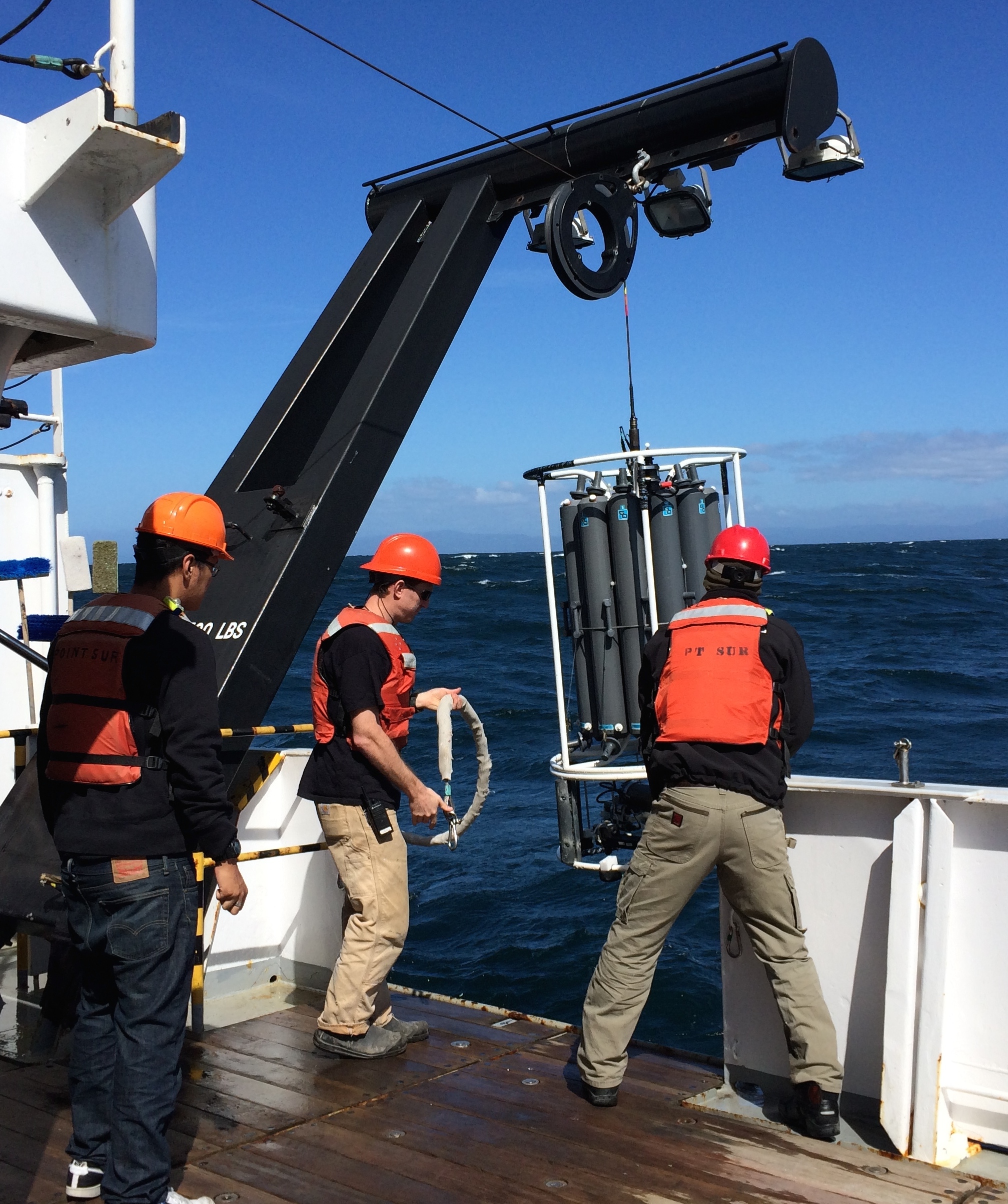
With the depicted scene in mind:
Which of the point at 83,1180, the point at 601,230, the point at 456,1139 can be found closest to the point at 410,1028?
the point at 456,1139

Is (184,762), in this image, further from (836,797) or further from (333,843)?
(836,797)

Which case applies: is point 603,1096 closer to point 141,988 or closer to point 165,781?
point 141,988

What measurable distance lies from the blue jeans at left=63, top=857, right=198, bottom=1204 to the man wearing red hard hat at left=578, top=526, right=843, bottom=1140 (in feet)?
4.81

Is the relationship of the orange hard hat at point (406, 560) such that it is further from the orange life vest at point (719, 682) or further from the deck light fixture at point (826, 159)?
the deck light fixture at point (826, 159)

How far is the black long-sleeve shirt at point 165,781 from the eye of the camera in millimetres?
2844

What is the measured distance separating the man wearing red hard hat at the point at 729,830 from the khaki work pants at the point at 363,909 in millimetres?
796

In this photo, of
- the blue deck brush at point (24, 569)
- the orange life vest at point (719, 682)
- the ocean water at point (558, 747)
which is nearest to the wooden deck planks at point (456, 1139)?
the orange life vest at point (719, 682)

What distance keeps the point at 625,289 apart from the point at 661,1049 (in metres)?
3.37

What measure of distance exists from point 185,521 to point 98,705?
1.72 ft

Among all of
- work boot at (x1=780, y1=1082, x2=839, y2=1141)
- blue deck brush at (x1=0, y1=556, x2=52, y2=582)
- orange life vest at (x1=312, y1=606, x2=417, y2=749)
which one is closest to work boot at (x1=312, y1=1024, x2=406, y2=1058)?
orange life vest at (x1=312, y1=606, x2=417, y2=749)

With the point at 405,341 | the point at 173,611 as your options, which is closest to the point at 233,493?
the point at 405,341

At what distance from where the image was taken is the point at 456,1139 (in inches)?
141

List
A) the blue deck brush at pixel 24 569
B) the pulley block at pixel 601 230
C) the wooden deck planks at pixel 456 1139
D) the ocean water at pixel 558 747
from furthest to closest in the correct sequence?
the ocean water at pixel 558 747, the blue deck brush at pixel 24 569, the pulley block at pixel 601 230, the wooden deck planks at pixel 456 1139

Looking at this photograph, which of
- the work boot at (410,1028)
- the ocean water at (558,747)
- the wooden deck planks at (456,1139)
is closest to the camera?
the wooden deck planks at (456,1139)
